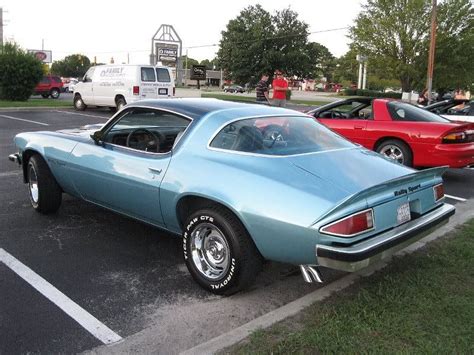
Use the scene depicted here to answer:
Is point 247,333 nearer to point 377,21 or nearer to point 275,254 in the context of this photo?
point 275,254

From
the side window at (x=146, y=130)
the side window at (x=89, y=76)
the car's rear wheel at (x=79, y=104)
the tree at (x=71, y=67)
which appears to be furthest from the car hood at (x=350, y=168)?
the tree at (x=71, y=67)

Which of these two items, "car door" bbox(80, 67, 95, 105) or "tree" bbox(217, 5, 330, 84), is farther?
"tree" bbox(217, 5, 330, 84)

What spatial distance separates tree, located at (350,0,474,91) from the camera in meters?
31.6

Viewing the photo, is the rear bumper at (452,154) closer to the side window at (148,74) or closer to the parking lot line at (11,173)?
the parking lot line at (11,173)

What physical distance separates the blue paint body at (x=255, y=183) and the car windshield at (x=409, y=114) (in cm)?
408

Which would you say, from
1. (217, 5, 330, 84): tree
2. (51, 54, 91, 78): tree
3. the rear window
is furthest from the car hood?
(51, 54, 91, 78): tree

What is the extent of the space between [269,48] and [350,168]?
47.1m

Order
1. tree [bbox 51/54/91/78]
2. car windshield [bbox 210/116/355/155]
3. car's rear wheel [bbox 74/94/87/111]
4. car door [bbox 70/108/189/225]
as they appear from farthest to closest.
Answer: tree [bbox 51/54/91/78] < car's rear wheel [bbox 74/94/87/111] < car door [bbox 70/108/189/225] < car windshield [bbox 210/116/355/155]

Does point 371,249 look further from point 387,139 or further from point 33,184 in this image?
point 387,139

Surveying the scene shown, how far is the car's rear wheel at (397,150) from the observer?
7949 millimetres

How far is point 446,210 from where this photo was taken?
404cm

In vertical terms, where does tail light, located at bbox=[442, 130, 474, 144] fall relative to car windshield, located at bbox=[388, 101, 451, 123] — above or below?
below

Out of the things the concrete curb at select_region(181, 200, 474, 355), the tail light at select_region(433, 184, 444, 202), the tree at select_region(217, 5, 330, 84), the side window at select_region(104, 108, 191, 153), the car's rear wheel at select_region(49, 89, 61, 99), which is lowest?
the concrete curb at select_region(181, 200, 474, 355)

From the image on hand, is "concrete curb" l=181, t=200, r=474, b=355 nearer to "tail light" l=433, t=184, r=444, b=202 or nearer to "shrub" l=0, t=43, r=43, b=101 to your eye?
"tail light" l=433, t=184, r=444, b=202
